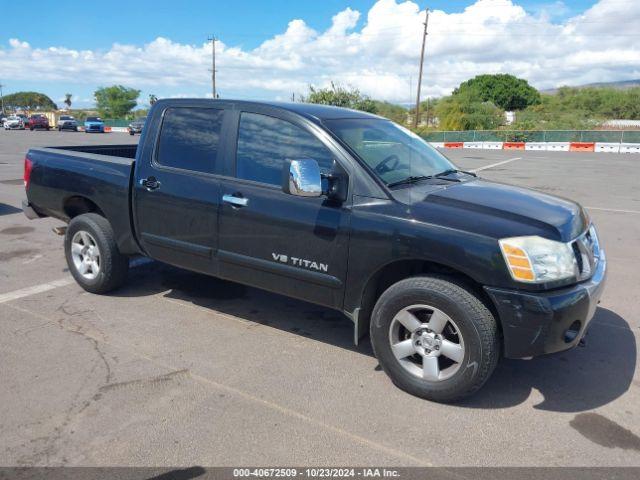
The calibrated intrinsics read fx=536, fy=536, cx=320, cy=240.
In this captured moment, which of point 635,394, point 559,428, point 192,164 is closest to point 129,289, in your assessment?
point 192,164

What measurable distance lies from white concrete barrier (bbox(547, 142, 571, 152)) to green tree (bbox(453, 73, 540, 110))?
5307 cm

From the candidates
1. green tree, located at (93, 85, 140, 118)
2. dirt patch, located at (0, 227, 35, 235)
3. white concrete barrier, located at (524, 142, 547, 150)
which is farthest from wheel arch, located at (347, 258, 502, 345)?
green tree, located at (93, 85, 140, 118)

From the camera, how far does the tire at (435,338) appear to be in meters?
3.14

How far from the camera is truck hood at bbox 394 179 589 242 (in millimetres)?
3166

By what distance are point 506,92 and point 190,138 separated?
8842 cm

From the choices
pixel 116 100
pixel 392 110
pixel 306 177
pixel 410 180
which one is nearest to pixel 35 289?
pixel 306 177

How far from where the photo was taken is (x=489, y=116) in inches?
2106

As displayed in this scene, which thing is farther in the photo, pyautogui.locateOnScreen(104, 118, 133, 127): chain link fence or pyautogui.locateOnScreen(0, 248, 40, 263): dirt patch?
pyautogui.locateOnScreen(104, 118, 133, 127): chain link fence

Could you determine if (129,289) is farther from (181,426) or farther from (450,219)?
(450,219)

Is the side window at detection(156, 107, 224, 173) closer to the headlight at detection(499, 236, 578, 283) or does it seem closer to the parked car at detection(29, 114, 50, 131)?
the headlight at detection(499, 236, 578, 283)

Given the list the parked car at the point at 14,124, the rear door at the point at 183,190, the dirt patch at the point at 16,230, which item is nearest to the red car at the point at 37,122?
the parked car at the point at 14,124

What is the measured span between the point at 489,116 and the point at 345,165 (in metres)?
53.9

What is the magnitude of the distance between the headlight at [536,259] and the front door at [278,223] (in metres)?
1.05

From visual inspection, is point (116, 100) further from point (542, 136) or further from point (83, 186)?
point (83, 186)
